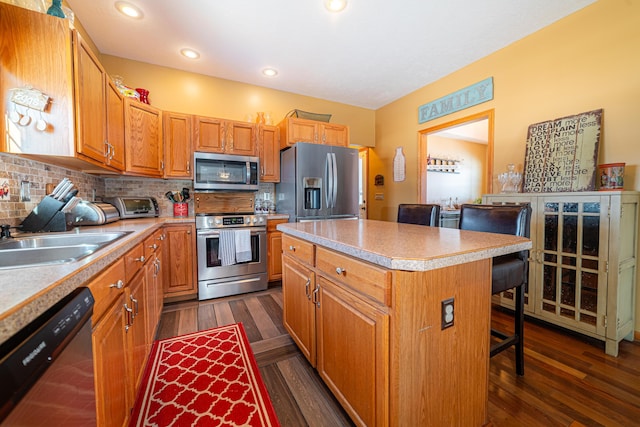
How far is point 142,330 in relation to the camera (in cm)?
151

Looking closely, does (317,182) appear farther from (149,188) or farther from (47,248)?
(47,248)

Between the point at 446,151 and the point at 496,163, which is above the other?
the point at 446,151

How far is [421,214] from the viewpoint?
2260 mm

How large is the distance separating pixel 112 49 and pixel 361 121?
357 cm

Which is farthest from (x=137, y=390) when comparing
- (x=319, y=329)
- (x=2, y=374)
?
(x=2, y=374)

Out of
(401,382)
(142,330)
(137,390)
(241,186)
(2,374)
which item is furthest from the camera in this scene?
(241,186)

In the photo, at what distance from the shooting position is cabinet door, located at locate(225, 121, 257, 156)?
3.21 metres

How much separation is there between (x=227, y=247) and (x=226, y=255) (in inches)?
3.6

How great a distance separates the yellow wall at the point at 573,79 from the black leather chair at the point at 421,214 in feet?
4.36

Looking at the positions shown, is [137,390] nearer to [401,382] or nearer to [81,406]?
[81,406]

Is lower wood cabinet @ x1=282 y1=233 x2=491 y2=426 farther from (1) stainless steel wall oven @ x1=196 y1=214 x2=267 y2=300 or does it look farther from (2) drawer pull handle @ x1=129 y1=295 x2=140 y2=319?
(1) stainless steel wall oven @ x1=196 y1=214 x2=267 y2=300

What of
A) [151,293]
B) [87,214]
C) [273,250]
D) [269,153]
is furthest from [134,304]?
[269,153]

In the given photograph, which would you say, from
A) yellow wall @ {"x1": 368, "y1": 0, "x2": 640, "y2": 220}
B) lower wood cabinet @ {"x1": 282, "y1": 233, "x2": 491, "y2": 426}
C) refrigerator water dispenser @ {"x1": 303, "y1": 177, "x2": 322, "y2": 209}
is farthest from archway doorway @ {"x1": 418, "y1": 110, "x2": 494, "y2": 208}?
lower wood cabinet @ {"x1": 282, "y1": 233, "x2": 491, "y2": 426}

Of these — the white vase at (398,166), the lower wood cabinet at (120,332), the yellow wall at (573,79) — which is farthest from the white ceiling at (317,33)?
the lower wood cabinet at (120,332)
